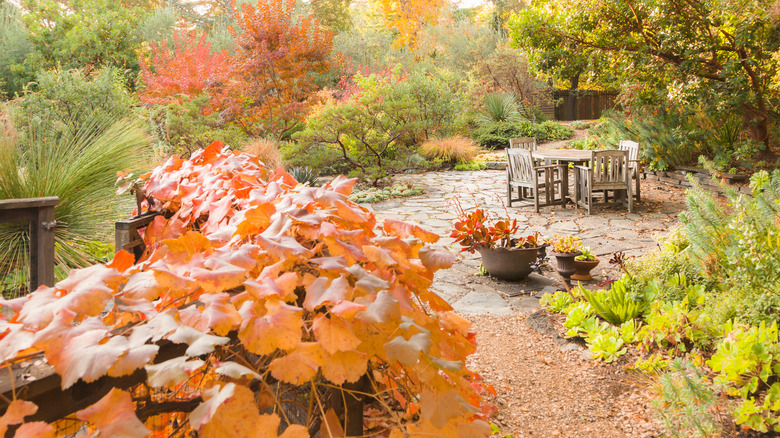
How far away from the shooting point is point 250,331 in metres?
0.59

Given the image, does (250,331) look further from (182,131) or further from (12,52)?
(12,52)

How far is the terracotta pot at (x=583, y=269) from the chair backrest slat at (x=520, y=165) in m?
3.05

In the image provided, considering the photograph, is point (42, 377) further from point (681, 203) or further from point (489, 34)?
point (489, 34)

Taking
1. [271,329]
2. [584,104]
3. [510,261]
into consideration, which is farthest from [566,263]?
[584,104]

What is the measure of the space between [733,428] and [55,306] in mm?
2429

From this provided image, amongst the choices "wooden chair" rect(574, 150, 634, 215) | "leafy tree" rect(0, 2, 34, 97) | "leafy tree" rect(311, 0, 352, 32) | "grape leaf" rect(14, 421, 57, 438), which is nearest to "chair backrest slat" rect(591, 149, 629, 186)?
"wooden chair" rect(574, 150, 634, 215)

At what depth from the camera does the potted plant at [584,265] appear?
418 cm

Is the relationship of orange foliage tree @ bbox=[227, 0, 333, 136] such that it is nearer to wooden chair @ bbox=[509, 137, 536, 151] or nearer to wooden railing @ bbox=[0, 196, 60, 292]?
wooden chair @ bbox=[509, 137, 536, 151]

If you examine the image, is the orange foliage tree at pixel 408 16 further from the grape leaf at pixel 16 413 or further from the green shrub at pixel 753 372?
the grape leaf at pixel 16 413

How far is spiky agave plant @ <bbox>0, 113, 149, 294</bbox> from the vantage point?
3281mm

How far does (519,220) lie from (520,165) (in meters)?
1.13

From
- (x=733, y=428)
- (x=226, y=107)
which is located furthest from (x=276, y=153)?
(x=733, y=428)

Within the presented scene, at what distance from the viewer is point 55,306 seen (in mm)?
563

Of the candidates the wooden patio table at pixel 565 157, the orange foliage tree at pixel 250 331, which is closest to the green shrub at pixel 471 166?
the wooden patio table at pixel 565 157
